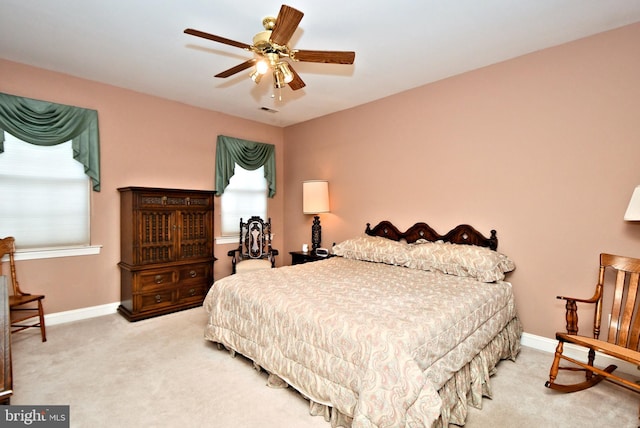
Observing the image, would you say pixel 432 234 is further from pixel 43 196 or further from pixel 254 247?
pixel 43 196

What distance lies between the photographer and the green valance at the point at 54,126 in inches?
126

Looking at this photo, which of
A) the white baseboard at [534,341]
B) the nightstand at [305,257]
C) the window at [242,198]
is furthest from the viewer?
the window at [242,198]

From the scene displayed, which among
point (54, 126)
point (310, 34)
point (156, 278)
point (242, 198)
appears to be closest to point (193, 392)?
point (156, 278)

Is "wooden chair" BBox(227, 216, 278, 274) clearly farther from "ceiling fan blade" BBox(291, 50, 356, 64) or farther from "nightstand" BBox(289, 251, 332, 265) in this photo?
"ceiling fan blade" BBox(291, 50, 356, 64)

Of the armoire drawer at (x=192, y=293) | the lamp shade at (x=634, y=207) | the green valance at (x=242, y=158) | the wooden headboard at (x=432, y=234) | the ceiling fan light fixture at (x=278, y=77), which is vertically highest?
the ceiling fan light fixture at (x=278, y=77)

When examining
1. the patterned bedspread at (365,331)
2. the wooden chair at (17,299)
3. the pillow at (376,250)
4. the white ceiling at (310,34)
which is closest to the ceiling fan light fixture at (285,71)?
the white ceiling at (310,34)

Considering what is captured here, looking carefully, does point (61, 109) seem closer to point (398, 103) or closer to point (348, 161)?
point (348, 161)

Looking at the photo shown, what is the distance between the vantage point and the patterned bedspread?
1641 mm

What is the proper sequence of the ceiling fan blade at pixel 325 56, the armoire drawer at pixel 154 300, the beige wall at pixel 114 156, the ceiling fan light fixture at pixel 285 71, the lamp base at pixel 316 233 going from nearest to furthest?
the ceiling fan blade at pixel 325 56 → the ceiling fan light fixture at pixel 285 71 → the beige wall at pixel 114 156 → the armoire drawer at pixel 154 300 → the lamp base at pixel 316 233

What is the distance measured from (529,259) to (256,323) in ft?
8.42

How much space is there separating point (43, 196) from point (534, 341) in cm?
518

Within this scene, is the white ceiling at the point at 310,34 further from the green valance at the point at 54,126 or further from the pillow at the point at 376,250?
the pillow at the point at 376,250

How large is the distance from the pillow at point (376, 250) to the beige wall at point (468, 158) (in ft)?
1.46

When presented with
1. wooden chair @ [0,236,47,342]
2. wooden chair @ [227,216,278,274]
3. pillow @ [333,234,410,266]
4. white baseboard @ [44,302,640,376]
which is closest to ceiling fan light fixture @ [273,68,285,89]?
pillow @ [333,234,410,266]
